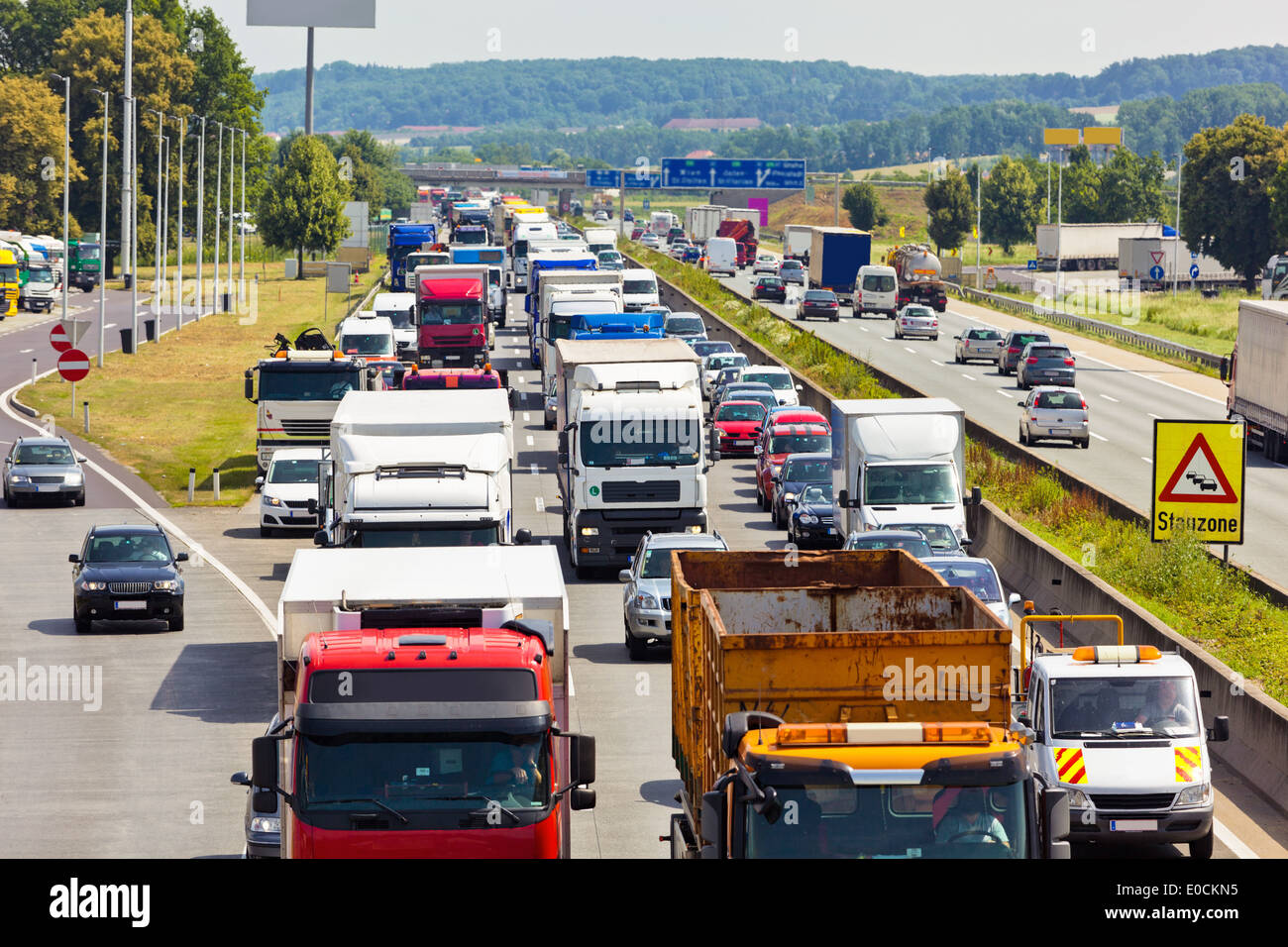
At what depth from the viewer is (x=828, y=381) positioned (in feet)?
181

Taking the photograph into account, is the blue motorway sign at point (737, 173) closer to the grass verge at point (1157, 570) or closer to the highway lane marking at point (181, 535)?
the highway lane marking at point (181, 535)

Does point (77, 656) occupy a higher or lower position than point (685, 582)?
lower

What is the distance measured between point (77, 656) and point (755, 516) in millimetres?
16544

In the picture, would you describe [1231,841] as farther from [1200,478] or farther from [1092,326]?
[1092,326]

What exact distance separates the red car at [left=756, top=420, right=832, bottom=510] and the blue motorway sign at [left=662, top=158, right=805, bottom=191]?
10433 centimetres

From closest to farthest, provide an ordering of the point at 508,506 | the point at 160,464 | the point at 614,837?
the point at 614,837 → the point at 508,506 → the point at 160,464

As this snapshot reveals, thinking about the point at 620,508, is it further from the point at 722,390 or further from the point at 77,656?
the point at 722,390

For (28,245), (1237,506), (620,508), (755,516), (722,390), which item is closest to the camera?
(1237,506)

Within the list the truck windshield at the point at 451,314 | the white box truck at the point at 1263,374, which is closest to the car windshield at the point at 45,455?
the truck windshield at the point at 451,314

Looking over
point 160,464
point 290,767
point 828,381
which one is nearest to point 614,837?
point 290,767

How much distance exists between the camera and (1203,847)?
54.5 feet

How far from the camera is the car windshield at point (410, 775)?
39.4ft

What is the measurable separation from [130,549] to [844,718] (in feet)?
63.8

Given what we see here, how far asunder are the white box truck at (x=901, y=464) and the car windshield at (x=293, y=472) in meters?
11.5
